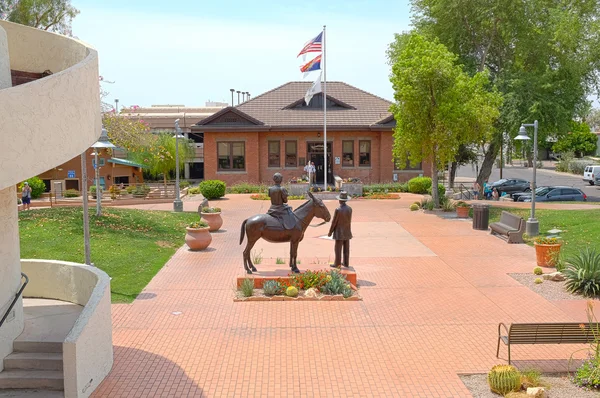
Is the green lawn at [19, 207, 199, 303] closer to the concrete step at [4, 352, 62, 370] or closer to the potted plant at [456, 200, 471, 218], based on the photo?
the concrete step at [4, 352, 62, 370]

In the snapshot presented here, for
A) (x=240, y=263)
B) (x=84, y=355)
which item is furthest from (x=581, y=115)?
(x=84, y=355)

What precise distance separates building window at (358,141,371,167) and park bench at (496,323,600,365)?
115 feet

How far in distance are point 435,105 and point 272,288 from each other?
19.1 metres

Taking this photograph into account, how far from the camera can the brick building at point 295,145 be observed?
43219 mm

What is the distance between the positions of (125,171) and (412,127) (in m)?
25.5

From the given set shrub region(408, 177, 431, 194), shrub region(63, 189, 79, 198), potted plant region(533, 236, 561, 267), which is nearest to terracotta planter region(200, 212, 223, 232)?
potted plant region(533, 236, 561, 267)

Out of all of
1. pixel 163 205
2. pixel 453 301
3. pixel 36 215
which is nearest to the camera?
pixel 453 301

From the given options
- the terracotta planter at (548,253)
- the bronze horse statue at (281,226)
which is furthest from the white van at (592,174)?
the bronze horse statue at (281,226)

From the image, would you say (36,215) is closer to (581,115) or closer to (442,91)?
(442,91)

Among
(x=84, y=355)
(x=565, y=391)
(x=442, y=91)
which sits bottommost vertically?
(x=565, y=391)

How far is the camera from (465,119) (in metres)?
30.1

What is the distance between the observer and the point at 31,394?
8734mm

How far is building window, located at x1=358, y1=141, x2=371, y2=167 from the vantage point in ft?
147

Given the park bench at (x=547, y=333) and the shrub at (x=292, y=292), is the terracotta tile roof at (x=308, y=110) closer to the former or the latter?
the shrub at (x=292, y=292)
